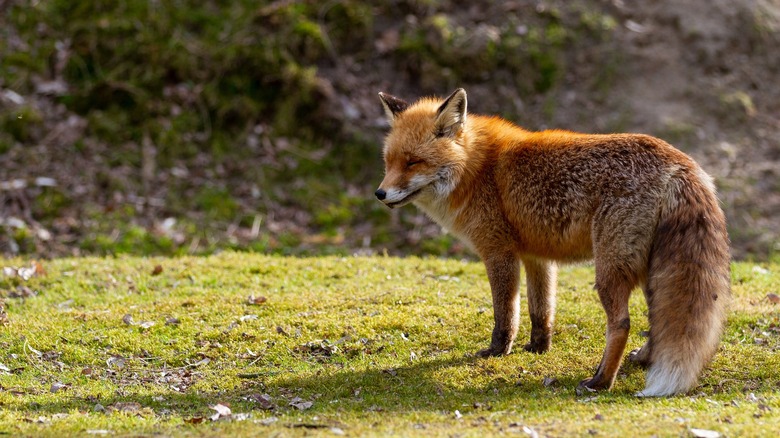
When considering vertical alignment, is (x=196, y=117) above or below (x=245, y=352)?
above

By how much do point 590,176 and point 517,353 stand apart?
1.67 m

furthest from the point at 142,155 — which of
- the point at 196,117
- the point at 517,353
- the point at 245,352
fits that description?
the point at 517,353

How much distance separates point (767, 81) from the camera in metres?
14.8

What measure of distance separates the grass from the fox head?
1354mm

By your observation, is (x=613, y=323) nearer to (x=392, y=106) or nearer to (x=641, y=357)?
(x=641, y=357)

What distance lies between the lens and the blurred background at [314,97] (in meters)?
12.7

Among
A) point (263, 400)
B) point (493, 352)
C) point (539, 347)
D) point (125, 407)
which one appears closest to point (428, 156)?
point (493, 352)

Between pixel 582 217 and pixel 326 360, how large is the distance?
245cm

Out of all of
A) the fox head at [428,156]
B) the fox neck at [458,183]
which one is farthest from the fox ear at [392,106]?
the fox neck at [458,183]

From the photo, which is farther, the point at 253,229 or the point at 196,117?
the point at 196,117

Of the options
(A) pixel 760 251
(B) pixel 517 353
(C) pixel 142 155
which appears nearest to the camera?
(B) pixel 517 353

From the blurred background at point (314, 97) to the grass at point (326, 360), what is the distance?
3.37m

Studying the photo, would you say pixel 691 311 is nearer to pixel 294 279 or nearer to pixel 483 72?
pixel 294 279

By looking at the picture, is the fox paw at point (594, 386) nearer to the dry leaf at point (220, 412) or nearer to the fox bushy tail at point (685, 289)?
the fox bushy tail at point (685, 289)
